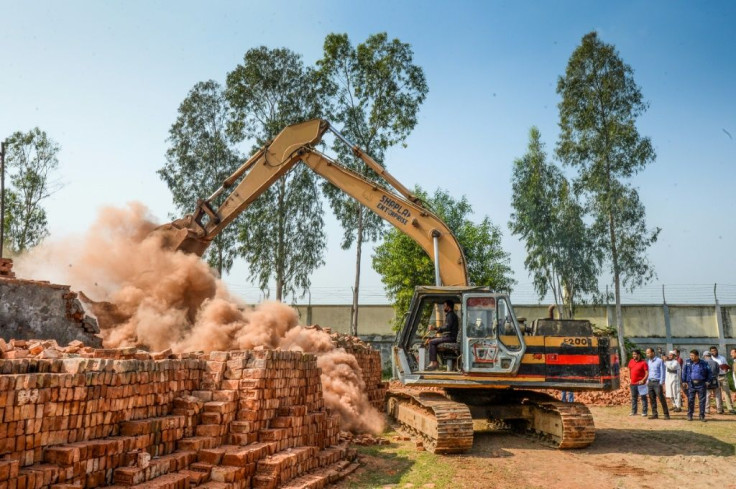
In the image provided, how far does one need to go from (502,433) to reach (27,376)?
9915mm

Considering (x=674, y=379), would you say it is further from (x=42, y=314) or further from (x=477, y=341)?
(x=42, y=314)

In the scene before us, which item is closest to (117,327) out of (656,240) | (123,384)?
(123,384)

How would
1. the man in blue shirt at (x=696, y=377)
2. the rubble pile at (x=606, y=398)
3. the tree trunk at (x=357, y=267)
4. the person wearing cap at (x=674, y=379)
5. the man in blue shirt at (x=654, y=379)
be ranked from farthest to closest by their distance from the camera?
the tree trunk at (x=357, y=267) → the rubble pile at (x=606, y=398) → the person wearing cap at (x=674, y=379) → the man in blue shirt at (x=654, y=379) → the man in blue shirt at (x=696, y=377)

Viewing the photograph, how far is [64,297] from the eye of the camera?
1202 cm

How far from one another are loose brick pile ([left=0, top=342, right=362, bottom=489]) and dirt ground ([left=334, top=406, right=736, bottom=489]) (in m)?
0.98

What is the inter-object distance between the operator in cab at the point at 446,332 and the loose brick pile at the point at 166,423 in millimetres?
2336

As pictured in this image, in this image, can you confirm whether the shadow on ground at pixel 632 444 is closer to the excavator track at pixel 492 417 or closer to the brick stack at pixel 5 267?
the excavator track at pixel 492 417

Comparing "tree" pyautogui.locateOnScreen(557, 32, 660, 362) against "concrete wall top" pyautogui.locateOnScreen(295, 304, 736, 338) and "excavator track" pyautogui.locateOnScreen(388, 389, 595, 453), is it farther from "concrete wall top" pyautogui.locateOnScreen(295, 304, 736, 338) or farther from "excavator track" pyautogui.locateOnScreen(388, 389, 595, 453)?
"excavator track" pyautogui.locateOnScreen(388, 389, 595, 453)

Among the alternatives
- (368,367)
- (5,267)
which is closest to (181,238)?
(5,267)

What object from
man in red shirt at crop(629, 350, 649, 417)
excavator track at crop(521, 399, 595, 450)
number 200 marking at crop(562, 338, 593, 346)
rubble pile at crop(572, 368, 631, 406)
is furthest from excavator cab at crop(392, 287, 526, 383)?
rubble pile at crop(572, 368, 631, 406)

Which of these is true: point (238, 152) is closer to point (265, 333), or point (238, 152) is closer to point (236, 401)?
point (265, 333)

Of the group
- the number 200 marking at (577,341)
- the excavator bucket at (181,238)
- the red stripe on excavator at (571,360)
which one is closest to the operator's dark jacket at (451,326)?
the red stripe on excavator at (571,360)

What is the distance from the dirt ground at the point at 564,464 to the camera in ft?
26.9

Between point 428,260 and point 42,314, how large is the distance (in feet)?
57.0
